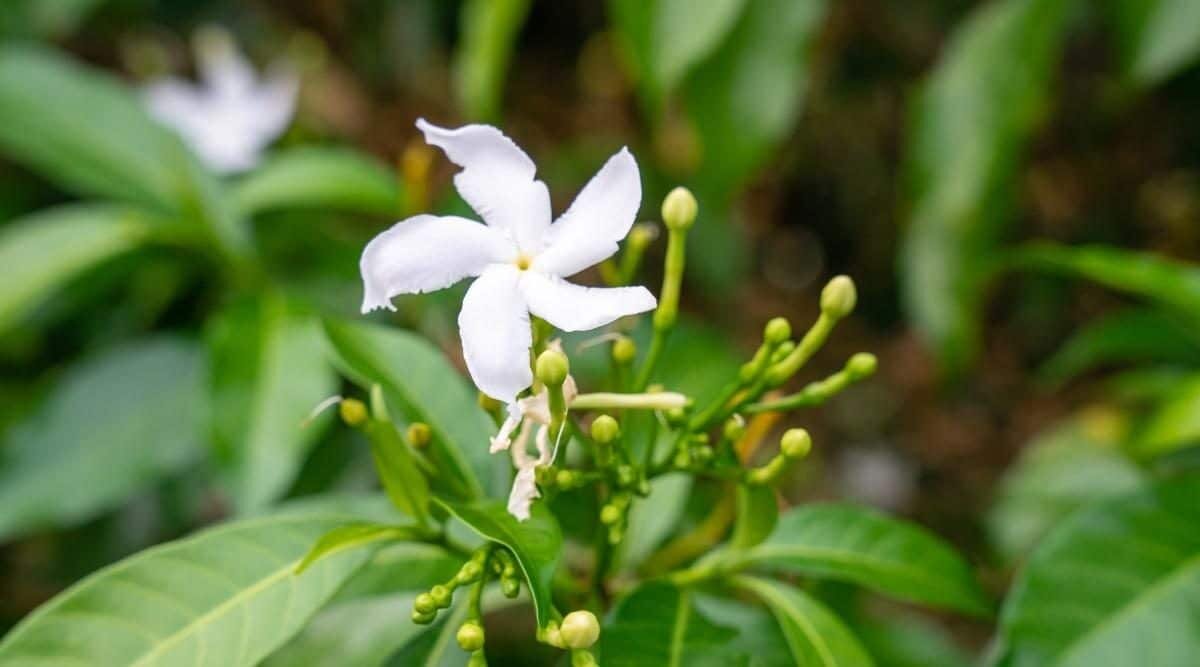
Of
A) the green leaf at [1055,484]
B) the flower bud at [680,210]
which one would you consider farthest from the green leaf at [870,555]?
the green leaf at [1055,484]

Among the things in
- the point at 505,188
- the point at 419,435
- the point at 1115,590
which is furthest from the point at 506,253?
the point at 1115,590

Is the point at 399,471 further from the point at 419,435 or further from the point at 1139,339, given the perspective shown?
the point at 1139,339

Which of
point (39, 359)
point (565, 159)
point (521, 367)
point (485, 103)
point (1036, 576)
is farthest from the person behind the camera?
point (565, 159)

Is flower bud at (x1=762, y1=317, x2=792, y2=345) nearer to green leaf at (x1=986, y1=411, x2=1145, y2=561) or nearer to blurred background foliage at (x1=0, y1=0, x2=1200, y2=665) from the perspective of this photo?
blurred background foliage at (x1=0, y1=0, x2=1200, y2=665)

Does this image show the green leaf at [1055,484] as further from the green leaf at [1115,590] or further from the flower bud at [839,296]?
the flower bud at [839,296]

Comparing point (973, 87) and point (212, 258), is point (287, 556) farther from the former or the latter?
point (973, 87)

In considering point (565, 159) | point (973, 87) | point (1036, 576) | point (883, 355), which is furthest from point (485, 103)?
point (883, 355)
